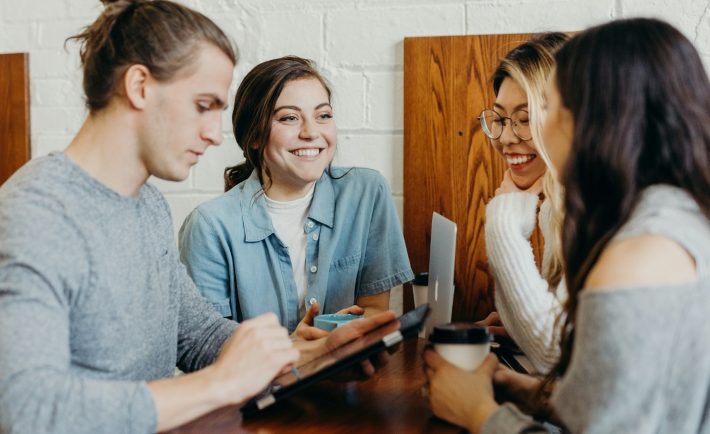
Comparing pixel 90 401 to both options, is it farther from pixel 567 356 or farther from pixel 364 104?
pixel 364 104

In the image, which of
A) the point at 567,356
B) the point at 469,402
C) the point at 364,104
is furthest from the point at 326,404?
the point at 364,104

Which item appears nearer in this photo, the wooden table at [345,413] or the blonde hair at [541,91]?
the wooden table at [345,413]

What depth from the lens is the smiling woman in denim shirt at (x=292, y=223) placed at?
1.73 m

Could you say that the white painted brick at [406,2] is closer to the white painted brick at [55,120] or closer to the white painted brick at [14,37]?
the white painted brick at [55,120]

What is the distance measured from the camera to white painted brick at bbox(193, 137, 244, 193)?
210 centimetres

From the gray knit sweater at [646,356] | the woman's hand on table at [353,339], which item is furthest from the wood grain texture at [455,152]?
the gray knit sweater at [646,356]

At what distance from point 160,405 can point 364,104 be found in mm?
1244

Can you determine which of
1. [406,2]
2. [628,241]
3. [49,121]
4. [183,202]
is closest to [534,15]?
[406,2]

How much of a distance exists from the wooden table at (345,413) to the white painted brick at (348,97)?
3.05 feet

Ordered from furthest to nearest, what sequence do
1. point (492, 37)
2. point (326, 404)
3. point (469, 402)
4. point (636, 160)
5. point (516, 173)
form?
point (492, 37) → point (516, 173) → point (326, 404) → point (469, 402) → point (636, 160)

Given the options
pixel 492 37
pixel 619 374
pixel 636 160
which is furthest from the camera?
pixel 492 37

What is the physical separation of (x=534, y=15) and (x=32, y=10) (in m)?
1.39

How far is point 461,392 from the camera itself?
969 millimetres

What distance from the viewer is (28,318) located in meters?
0.84
